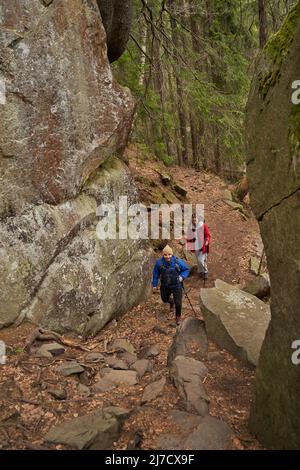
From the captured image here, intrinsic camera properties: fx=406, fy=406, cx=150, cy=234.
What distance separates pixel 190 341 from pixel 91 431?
2779 millimetres

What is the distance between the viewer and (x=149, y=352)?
24.2ft

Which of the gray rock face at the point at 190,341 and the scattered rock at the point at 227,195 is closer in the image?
the gray rock face at the point at 190,341

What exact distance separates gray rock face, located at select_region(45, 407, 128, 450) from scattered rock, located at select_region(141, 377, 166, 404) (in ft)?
1.80

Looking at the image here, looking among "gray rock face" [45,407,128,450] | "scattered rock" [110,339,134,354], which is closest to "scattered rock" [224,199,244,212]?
"scattered rock" [110,339,134,354]

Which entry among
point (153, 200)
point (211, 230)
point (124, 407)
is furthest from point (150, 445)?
point (211, 230)

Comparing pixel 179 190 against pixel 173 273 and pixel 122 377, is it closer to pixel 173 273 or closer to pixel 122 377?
pixel 173 273

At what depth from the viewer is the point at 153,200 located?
1441 centimetres

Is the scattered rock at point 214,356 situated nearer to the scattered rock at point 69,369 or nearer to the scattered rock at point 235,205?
the scattered rock at point 69,369

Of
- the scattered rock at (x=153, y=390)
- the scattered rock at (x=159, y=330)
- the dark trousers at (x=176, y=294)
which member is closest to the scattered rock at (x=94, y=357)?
the scattered rock at (x=153, y=390)

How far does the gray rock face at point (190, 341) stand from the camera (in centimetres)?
683

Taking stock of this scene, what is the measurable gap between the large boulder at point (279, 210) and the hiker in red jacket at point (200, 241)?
685cm

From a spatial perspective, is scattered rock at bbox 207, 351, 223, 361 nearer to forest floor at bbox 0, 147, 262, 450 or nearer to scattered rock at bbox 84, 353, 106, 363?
forest floor at bbox 0, 147, 262, 450

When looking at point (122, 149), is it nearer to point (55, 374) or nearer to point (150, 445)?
point (55, 374)

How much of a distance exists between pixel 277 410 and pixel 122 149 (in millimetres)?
7696
